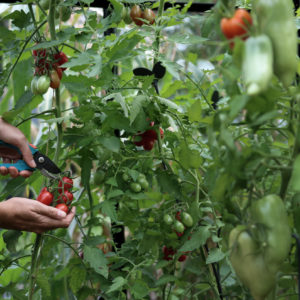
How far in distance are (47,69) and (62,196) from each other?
0.27m

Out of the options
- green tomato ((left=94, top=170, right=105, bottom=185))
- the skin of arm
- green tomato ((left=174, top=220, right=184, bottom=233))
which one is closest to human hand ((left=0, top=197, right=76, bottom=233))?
the skin of arm

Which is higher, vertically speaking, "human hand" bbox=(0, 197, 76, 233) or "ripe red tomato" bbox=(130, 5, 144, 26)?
"ripe red tomato" bbox=(130, 5, 144, 26)

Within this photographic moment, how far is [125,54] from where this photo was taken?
74 cm

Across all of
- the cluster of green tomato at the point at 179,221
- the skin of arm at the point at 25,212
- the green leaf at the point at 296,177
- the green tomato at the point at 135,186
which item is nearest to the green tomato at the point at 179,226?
the cluster of green tomato at the point at 179,221

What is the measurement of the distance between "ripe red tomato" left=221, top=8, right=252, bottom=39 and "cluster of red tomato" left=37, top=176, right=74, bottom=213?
543 mm

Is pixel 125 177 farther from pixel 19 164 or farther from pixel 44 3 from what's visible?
pixel 44 3

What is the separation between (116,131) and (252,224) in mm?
579

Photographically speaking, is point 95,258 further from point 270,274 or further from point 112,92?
point 270,274

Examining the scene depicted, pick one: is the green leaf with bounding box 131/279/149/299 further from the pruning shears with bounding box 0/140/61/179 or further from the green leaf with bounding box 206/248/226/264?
the pruning shears with bounding box 0/140/61/179

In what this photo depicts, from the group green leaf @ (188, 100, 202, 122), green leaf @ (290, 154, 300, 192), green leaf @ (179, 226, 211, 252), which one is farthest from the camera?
green leaf @ (179, 226, 211, 252)

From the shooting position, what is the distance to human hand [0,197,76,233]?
0.82 meters

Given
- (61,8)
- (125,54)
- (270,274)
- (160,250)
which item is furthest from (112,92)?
(270,274)

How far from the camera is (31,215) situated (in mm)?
815

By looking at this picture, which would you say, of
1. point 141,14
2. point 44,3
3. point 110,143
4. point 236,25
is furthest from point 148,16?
point 236,25
